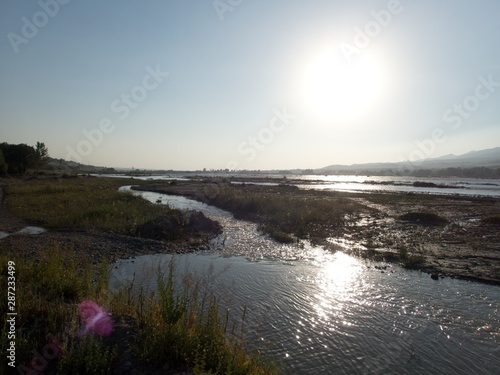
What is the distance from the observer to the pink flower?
6577 millimetres

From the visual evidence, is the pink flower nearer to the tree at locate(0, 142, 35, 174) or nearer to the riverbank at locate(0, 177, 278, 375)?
the riverbank at locate(0, 177, 278, 375)

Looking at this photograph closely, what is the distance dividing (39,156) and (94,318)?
108 metres

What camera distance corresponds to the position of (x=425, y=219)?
94.6 ft

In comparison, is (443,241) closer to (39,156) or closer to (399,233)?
(399,233)

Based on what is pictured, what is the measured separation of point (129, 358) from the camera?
5.79 m

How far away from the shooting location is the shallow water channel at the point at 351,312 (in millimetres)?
7477

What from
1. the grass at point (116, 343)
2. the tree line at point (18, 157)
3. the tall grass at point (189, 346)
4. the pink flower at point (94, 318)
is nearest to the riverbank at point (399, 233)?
the tall grass at point (189, 346)

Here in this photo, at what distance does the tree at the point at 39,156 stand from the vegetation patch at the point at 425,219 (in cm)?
10004

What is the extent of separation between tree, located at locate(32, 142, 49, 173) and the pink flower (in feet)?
335

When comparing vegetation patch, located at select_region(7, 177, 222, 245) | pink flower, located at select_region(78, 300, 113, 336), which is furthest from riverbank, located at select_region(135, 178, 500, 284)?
pink flower, located at select_region(78, 300, 113, 336)

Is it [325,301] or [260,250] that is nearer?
[325,301]

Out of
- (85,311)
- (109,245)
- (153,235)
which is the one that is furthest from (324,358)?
(153,235)

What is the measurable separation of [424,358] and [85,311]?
8.42 meters

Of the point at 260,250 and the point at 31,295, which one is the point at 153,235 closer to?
the point at 260,250
